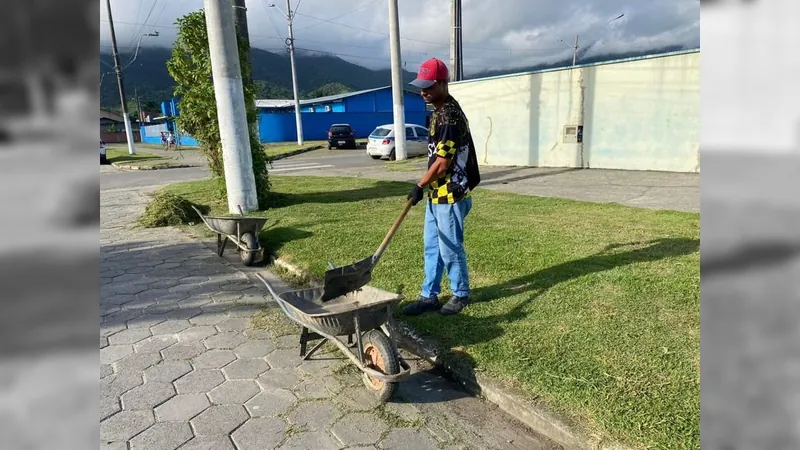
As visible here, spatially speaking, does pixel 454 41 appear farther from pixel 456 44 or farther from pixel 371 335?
pixel 371 335

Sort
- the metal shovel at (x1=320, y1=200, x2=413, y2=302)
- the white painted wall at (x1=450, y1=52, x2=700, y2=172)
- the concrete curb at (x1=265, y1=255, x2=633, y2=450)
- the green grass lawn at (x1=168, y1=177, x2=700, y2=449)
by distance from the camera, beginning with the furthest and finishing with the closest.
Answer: the white painted wall at (x1=450, y1=52, x2=700, y2=172) < the metal shovel at (x1=320, y1=200, x2=413, y2=302) < the green grass lawn at (x1=168, y1=177, x2=700, y2=449) < the concrete curb at (x1=265, y1=255, x2=633, y2=450)

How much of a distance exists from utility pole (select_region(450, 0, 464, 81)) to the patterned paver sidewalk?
49.2 ft

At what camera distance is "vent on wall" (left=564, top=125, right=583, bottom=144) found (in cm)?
1383

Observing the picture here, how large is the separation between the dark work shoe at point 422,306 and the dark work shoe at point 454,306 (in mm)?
102

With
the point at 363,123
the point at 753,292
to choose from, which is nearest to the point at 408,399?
the point at 753,292

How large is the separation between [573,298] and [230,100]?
583 centimetres

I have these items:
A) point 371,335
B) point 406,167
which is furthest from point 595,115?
point 371,335

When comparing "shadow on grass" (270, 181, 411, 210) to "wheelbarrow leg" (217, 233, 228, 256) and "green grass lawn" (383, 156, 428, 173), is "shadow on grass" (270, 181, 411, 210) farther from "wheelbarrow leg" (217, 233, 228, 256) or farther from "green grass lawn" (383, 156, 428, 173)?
"green grass lawn" (383, 156, 428, 173)

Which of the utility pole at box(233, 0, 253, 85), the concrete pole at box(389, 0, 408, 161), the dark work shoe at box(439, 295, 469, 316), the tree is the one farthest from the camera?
the concrete pole at box(389, 0, 408, 161)

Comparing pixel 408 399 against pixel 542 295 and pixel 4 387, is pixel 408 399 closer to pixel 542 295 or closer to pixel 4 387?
pixel 542 295

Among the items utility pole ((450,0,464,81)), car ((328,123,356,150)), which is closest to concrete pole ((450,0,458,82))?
utility pole ((450,0,464,81))

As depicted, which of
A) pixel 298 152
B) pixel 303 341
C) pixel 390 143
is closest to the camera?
pixel 303 341

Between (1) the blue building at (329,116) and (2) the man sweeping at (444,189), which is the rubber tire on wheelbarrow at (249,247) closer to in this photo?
(2) the man sweeping at (444,189)

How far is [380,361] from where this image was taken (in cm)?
291
